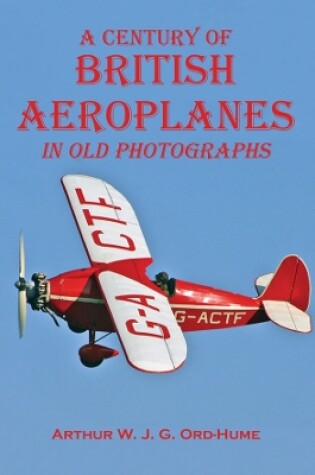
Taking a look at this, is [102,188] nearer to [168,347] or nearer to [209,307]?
[209,307]

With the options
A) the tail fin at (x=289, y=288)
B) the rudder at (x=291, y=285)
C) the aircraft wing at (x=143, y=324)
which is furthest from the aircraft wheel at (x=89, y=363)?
the rudder at (x=291, y=285)

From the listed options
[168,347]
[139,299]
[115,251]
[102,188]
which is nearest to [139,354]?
[168,347]

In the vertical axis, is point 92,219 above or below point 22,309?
above

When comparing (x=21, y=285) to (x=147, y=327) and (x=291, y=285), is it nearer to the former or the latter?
(x=147, y=327)

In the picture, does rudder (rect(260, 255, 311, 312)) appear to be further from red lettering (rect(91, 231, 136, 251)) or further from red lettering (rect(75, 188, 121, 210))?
red lettering (rect(75, 188, 121, 210))

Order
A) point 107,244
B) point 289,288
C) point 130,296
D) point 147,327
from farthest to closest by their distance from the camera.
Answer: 1. point 289,288
2. point 107,244
3. point 130,296
4. point 147,327

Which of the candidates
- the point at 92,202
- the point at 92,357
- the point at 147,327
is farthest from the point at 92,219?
the point at 147,327

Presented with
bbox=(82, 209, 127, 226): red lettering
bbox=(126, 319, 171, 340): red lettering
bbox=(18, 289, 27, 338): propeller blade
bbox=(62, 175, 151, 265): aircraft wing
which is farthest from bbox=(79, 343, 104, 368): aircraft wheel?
bbox=(82, 209, 127, 226): red lettering
